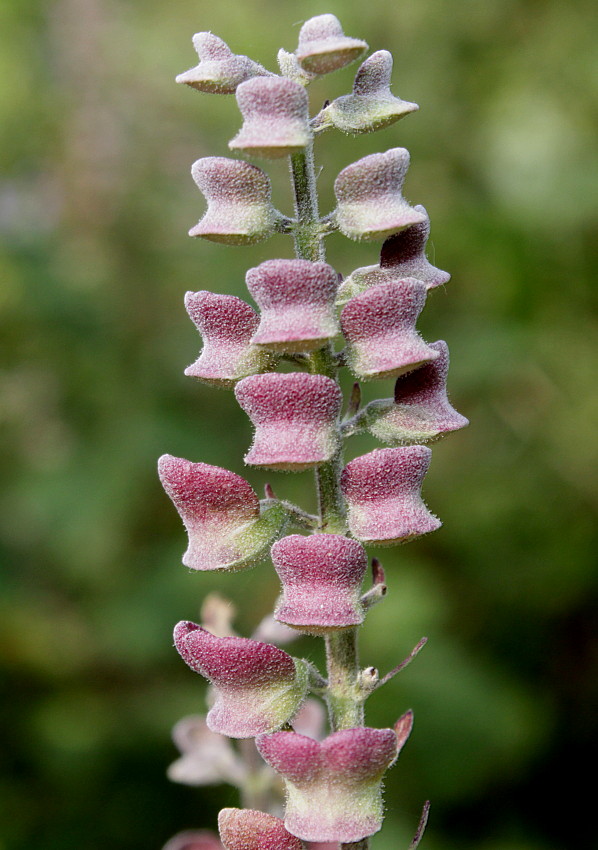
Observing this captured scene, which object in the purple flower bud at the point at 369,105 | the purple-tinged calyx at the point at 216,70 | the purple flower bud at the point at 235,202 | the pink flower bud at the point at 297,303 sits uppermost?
the purple-tinged calyx at the point at 216,70

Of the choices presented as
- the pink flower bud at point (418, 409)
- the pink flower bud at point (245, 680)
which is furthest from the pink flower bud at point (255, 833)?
the pink flower bud at point (418, 409)

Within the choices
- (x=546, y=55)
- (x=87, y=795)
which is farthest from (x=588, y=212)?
(x=87, y=795)

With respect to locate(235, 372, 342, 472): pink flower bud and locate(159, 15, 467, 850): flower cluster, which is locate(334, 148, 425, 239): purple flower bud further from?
locate(235, 372, 342, 472): pink flower bud

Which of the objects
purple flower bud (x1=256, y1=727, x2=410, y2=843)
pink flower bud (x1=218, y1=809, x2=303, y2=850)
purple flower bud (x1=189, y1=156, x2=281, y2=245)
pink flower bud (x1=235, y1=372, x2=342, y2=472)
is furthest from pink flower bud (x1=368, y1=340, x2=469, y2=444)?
pink flower bud (x1=218, y1=809, x2=303, y2=850)

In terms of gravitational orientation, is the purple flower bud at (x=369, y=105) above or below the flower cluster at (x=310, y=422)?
above

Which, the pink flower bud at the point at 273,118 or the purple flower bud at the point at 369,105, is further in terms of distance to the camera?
the purple flower bud at the point at 369,105

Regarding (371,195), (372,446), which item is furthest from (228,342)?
(372,446)

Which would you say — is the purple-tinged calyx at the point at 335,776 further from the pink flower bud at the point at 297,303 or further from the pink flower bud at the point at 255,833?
the pink flower bud at the point at 297,303
